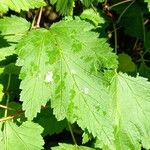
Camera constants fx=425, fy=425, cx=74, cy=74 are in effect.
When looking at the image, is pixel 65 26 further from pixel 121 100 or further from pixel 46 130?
pixel 46 130

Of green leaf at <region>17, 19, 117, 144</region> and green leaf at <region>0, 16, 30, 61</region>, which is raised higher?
green leaf at <region>0, 16, 30, 61</region>

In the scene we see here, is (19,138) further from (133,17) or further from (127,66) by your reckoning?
(133,17)

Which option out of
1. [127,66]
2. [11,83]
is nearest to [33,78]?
[11,83]

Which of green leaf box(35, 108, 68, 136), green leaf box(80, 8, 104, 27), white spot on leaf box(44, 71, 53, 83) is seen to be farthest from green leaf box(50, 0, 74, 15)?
green leaf box(35, 108, 68, 136)

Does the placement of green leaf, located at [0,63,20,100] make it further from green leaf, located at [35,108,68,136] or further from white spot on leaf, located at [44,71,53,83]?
white spot on leaf, located at [44,71,53,83]

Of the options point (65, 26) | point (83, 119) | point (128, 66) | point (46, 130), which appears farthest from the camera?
point (128, 66)

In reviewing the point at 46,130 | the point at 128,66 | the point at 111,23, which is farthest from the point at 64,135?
the point at 111,23

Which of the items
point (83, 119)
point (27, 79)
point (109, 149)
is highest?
point (27, 79)
